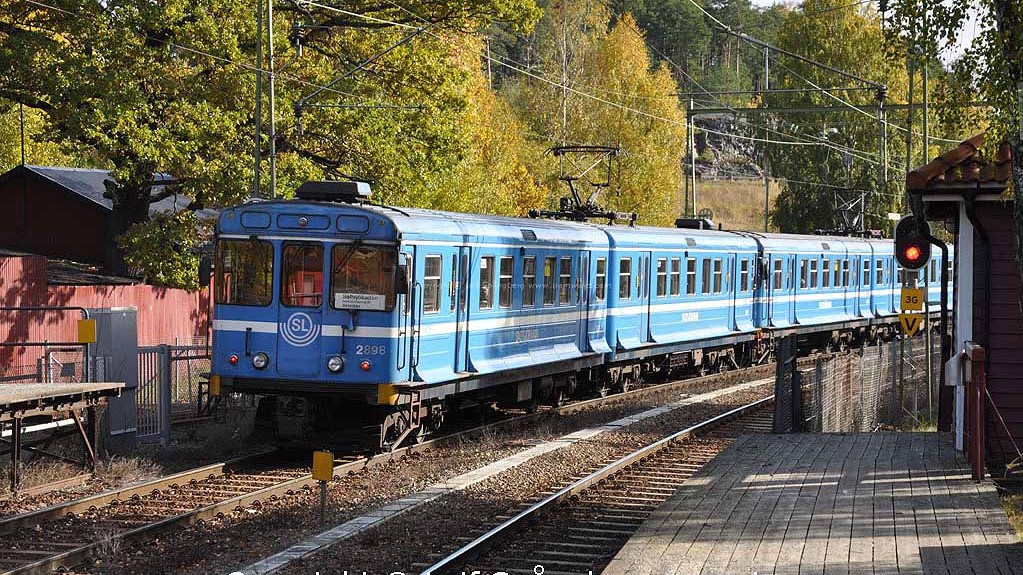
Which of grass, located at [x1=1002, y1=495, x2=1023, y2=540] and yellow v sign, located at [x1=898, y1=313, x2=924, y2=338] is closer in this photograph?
grass, located at [x1=1002, y1=495, x2=1023, y2=540]

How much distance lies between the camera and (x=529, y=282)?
1873 centimetres

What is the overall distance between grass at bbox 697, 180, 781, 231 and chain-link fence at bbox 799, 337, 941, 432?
6302 cm

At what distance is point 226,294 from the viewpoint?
50.5ft

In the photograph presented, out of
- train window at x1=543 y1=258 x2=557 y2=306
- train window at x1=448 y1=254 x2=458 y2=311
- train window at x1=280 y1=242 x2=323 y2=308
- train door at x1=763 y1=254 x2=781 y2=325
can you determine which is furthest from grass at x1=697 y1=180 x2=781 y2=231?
train window at x1=280 y1=242 x2=323 y2=308

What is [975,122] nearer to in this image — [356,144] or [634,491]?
[634,491]

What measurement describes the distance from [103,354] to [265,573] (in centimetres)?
787

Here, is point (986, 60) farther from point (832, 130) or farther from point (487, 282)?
point (832, 130)

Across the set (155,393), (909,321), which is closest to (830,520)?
(155,393)

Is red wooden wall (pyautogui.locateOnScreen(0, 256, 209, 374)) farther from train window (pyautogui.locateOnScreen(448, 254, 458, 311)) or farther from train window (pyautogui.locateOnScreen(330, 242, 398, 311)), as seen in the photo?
train window (pyautogui.locateOnScreen(330, 242, 398, 311))

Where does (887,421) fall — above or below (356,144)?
below

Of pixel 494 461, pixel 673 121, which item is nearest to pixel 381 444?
pixel 494 461

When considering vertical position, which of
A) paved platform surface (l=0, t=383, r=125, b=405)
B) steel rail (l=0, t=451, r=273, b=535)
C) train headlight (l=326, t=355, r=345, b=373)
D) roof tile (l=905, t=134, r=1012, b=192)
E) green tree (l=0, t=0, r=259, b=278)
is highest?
green tree (l=0, t=0, r=259, b=278)

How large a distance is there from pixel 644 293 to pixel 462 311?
7.79 meters

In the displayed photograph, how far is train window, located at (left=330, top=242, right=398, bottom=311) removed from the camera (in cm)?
1470
